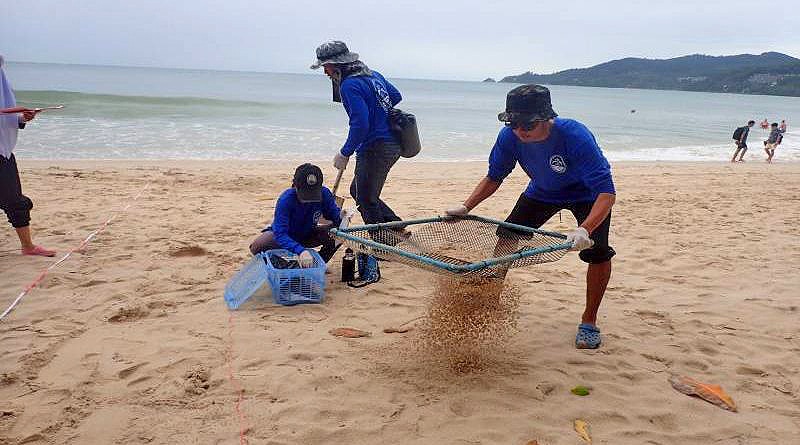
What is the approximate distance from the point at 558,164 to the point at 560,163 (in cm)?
1

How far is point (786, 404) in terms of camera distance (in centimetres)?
268

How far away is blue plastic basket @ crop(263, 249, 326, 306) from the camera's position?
11.8 ft

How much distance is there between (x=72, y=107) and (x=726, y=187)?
21.8 meters

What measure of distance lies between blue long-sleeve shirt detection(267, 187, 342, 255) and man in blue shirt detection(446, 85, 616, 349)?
1.16 m

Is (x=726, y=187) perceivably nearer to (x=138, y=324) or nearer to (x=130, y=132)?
(x=138, y=324)

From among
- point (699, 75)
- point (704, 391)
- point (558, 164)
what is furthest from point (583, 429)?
point (699, 75)

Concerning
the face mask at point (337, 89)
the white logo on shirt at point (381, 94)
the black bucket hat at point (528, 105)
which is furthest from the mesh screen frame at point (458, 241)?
the face mask at point (337, 89)

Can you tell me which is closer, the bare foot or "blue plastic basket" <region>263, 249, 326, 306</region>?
"blue plastic basket" <region>263, 249, 326, 306</region>

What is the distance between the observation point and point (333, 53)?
3988 mm

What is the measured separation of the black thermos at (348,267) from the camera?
4.10 metres

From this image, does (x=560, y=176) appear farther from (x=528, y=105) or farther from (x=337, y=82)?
(x=337, y=82)

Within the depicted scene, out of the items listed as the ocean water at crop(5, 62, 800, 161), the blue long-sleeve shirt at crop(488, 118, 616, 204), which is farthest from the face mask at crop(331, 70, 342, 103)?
the ocean water at crop(5, 62, 800, 161)

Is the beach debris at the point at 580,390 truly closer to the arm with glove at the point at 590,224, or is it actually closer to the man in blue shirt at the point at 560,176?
the man in blue shirt at the point at 560,176

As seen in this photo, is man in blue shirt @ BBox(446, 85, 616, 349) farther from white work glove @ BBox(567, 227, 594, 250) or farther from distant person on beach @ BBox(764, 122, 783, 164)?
distant person on beach @ BBox(764, 122, 783, 164)
